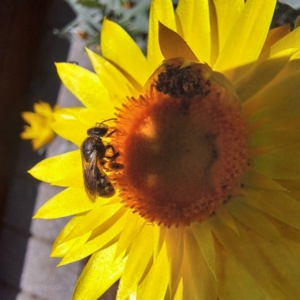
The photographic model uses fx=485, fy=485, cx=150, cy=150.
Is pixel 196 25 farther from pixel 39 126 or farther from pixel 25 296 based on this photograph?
pixel 25 296

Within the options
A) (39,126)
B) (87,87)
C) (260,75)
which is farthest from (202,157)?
(39,126)

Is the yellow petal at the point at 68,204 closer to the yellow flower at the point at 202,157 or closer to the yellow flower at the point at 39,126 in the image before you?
the yellow flower at the point at 202,157

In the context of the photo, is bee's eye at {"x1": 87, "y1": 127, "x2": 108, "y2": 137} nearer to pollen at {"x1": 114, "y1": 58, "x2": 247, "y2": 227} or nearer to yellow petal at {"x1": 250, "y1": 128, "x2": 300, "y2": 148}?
pollen at {"x1": 114, "y1": 58, "x2": 247, "y2": 227}

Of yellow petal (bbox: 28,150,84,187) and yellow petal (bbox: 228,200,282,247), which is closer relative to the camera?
yellow petal (bbox: 228,200,282,247)

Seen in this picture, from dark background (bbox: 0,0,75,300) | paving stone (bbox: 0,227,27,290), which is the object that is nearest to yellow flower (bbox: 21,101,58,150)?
dark background (bbox: 0,0,75,300)

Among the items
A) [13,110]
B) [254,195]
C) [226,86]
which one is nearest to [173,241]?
[254,195]
